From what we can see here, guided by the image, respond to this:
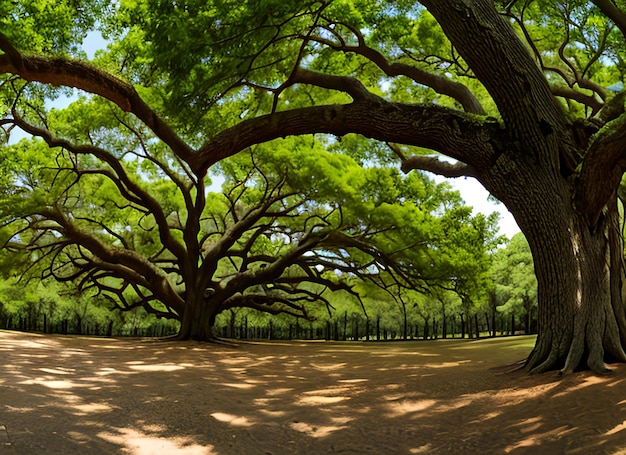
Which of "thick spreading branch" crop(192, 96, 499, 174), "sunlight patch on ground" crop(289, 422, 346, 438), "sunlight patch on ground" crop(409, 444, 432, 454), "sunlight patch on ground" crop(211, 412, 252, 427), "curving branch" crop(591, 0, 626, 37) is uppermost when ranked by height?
"curving branch" crop(591, 0, 626, 37)

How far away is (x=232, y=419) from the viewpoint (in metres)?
4.63

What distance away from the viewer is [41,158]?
15.4 m

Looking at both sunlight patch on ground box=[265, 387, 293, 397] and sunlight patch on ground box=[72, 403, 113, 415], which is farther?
sunlight patch on ground box=[265, 387, 293, 397]

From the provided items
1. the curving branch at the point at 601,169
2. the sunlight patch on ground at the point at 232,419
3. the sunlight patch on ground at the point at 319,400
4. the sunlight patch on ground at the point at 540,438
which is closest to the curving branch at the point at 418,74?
the curving branch at the point at 601,169

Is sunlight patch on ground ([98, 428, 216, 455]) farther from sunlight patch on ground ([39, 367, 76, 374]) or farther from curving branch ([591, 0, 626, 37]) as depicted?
curving branch ([591, 0, 626, 37])

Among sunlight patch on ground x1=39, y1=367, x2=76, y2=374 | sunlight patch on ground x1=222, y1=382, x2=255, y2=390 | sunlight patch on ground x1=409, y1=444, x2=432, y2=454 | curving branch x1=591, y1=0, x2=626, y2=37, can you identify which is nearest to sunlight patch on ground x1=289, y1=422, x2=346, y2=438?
sunlight patch on ground x1=409, y1=444, x2=432, y2=454

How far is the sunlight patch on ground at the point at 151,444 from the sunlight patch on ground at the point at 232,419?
661 mm

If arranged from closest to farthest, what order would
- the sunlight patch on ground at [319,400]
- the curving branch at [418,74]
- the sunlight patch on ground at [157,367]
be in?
the sunlight patch on ground at [319,400]
the sunlight patch on ground at [157,367]
the curving branch at [418,74]

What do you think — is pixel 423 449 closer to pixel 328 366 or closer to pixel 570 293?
pixel 570 293

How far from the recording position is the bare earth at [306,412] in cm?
367

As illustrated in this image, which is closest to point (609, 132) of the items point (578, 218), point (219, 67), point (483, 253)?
point (578, 218)

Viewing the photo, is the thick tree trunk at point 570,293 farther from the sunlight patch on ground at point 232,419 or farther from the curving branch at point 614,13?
the sunlight patch on ground at point 232,419

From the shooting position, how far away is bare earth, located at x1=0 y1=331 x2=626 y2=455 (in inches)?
144

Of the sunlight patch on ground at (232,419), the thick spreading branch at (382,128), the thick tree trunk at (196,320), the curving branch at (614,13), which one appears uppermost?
the curving branch at (614,13)
